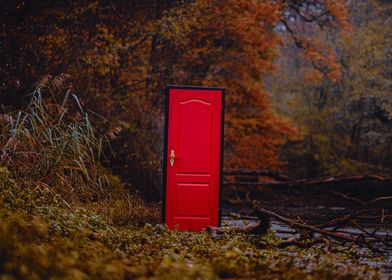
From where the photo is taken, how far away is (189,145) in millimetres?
9891

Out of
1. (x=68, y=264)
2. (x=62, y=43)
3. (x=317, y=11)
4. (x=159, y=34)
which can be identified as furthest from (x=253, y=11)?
(x=68, y=264)

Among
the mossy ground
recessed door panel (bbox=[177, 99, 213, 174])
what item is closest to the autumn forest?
the mossy ground

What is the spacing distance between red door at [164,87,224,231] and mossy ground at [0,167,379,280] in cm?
43

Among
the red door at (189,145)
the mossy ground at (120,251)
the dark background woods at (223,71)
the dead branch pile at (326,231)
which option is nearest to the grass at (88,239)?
the mossy ground at (120,251)

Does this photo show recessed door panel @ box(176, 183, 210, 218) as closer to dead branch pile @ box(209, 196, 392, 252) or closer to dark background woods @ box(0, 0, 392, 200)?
dead branch pile @ box(209, 196, 392, 252)

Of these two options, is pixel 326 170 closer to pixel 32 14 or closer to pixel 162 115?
pixel 162 115

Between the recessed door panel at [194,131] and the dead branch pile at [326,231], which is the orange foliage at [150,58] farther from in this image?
the dead branch pile at [326,231]

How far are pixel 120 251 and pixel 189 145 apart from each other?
448 cm

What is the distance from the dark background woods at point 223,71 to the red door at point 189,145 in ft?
3.03

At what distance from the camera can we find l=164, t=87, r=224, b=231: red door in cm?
988

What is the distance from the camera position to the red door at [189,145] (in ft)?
32.4

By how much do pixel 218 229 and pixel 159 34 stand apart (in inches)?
290

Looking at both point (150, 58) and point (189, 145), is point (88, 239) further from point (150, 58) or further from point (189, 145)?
point (150, 58)

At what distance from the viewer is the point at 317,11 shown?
21.2 meters
